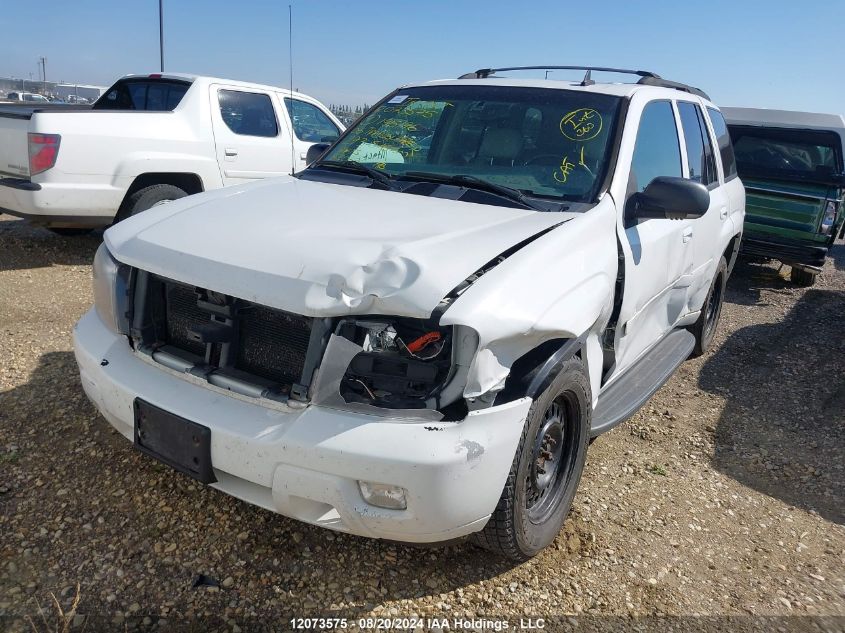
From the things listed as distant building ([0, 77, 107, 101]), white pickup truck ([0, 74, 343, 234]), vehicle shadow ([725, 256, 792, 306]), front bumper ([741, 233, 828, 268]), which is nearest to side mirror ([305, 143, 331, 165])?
white pickup truck ([0, 74, 343, 234])

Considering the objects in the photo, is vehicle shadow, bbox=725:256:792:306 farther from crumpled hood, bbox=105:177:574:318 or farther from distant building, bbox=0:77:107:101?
distant building, bbox=0:77:107:101

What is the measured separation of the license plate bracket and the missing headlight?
524 millimetres

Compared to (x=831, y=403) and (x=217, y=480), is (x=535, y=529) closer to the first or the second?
(x=217, y=480)

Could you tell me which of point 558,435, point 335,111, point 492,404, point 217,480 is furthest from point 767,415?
point 335,111

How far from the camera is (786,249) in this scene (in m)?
7.45

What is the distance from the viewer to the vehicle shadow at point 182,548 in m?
2.39

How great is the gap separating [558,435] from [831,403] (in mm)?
2956

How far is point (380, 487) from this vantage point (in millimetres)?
2078

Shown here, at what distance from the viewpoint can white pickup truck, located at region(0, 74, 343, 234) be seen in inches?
221

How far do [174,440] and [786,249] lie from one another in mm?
7274

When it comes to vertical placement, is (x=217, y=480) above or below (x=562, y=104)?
below

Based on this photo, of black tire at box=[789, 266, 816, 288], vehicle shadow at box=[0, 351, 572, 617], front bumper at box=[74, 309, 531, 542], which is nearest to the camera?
front bumper at box=[74, 309, 531, 542]

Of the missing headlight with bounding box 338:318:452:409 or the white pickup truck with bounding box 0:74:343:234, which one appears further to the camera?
the white pickup truck with bounding box 0:74:343:234

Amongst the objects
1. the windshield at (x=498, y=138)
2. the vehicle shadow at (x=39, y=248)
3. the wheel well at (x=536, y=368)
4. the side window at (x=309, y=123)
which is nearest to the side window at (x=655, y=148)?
the windshield at (x=498, y=138)
